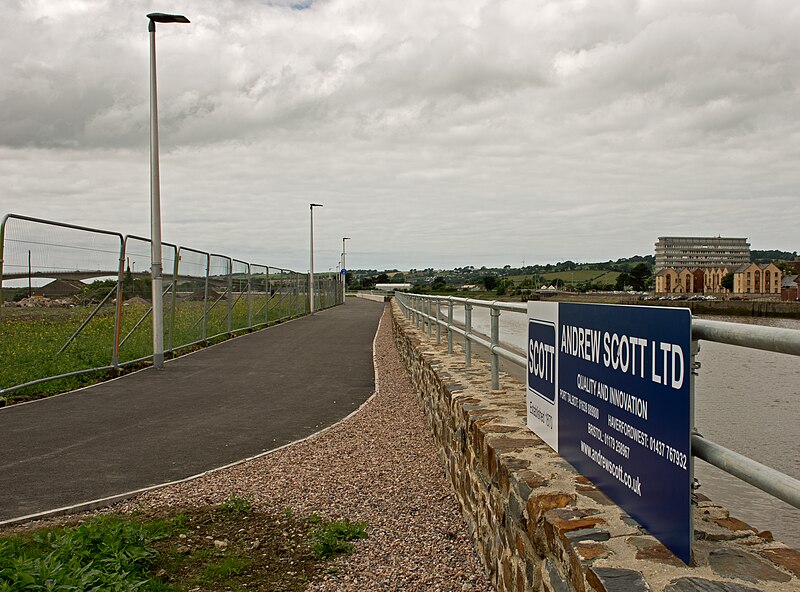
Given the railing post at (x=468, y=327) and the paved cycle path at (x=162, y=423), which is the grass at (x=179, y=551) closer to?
the paved cycle path at (x=162, y=423)

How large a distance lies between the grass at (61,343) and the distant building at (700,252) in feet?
169

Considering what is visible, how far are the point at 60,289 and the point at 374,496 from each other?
7267 mm

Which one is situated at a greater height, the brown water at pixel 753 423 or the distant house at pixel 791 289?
the distant house at pixel 791 289

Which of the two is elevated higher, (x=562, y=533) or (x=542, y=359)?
(x=542, y=359)

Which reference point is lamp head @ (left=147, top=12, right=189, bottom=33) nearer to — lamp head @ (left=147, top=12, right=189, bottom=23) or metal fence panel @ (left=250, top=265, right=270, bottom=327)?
lamp head @ (left=147, top=12, right=189, bottom=23)

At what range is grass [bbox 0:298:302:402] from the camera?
10.0 m

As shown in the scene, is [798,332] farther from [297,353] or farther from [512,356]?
[297,353]

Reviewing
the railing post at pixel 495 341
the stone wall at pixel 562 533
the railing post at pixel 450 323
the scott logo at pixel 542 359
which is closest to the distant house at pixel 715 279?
the railing post at pixel 450 323

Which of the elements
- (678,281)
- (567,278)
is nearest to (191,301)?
(567,278)

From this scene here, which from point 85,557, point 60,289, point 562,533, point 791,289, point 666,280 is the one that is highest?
point 60,289

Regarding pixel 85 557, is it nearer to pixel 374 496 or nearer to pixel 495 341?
pixel 374 496

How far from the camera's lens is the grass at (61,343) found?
1002 centimetres

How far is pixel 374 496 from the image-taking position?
228 inches

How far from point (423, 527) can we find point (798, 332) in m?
3.73
